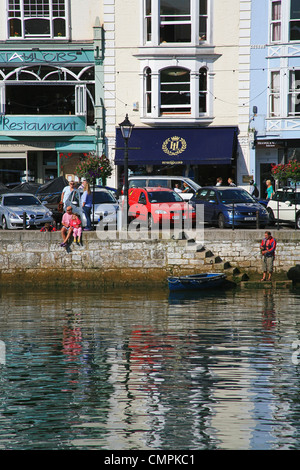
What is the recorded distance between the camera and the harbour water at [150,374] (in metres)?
12.0

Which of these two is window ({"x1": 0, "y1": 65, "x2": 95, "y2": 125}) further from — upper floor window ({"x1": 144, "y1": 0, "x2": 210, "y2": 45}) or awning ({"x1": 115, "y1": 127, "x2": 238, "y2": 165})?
upper floor window ({"x1": 144, "y1": 0, "x2": 210, "y2": 45})

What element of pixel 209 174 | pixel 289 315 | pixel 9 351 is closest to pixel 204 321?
pixel 289 315

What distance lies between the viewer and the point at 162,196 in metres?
27.4

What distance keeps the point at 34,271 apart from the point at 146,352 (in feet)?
31.4

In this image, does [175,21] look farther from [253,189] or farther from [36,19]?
[253,189]

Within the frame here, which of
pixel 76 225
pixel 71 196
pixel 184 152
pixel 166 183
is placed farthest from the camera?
pixel 184 152

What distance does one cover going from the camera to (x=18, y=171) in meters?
38.5

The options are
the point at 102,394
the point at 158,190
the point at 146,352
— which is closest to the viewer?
the point at 102,394

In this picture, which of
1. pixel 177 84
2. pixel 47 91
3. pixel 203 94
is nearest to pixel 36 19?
pixel 47 91

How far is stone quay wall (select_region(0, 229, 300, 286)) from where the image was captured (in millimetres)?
25500

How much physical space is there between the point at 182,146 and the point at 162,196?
10136 mm

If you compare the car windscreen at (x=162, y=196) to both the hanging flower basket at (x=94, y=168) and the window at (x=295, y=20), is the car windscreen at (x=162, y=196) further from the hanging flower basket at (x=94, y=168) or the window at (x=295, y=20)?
the window at (x=295, y=20)
